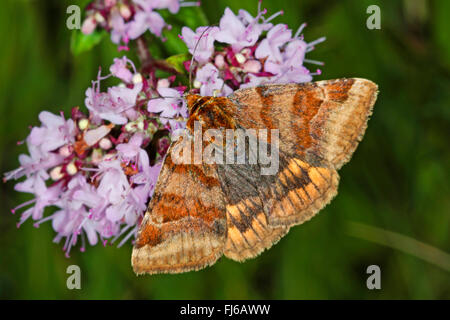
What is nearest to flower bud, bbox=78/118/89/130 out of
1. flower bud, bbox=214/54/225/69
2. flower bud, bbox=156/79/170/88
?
flower bud, bbox=156/79/170/88

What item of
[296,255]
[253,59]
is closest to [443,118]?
[296,255]

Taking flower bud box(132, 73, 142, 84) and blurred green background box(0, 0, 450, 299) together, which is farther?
blurred green background box(0, 0, 450, 299)

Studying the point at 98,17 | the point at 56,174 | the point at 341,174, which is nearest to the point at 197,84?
the point at 98,17

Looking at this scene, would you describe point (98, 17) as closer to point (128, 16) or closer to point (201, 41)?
point (128, 16)

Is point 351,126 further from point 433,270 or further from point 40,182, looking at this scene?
point 433,270

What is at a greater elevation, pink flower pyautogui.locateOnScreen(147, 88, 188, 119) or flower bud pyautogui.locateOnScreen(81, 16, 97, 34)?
flower bud pyautogui.locateOnScreen(81, 16, 97, 34)

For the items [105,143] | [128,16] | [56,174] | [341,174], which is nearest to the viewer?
[105,143]

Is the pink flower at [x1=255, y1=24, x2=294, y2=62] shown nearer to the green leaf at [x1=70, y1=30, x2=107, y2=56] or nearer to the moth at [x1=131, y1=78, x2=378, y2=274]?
the moth at [x1=131, y1=78, x2=378, y2=274]
